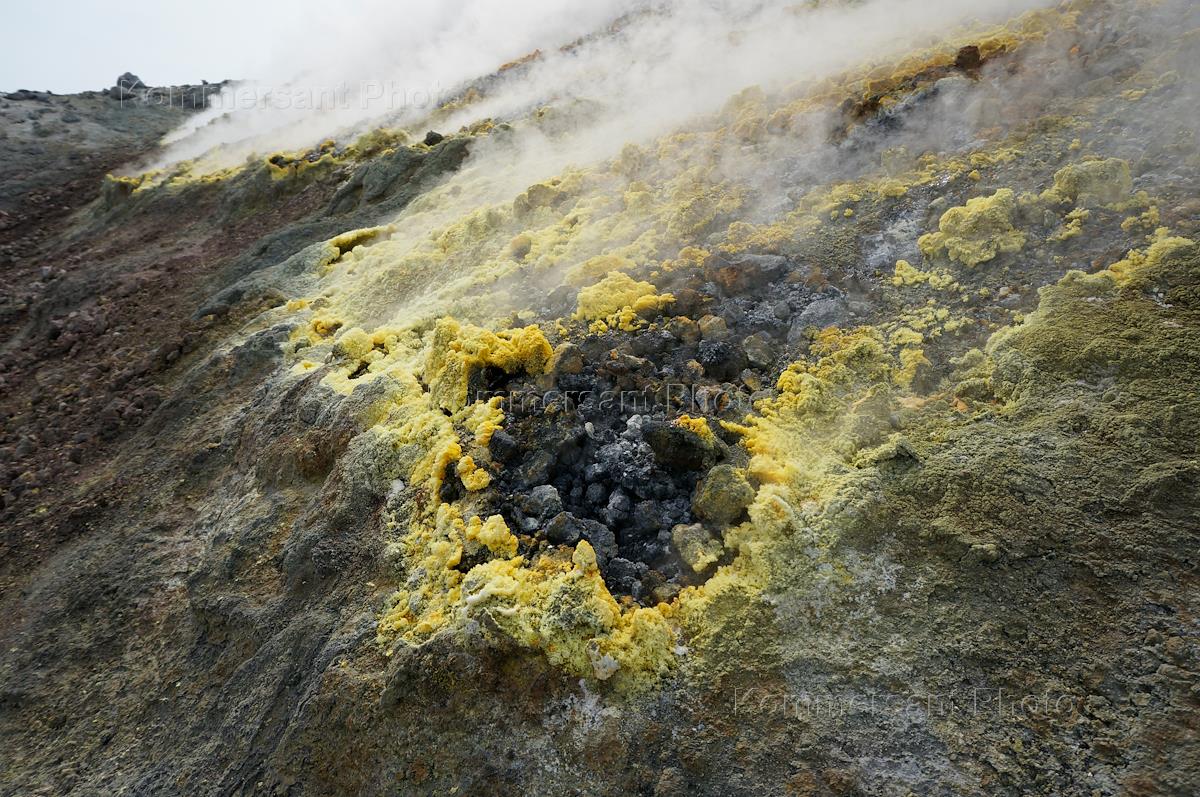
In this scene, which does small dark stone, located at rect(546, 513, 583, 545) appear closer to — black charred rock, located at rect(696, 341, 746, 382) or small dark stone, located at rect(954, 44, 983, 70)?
black charred rock, located at rect(696, 341, 746, 382)

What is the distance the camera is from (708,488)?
14.1 feet

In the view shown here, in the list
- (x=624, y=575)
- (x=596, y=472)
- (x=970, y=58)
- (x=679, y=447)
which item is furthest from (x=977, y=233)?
(x=624, y=575)

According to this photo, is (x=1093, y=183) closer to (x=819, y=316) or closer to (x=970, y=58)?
(x=819, y=316)

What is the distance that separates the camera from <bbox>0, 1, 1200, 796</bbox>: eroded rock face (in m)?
3.42

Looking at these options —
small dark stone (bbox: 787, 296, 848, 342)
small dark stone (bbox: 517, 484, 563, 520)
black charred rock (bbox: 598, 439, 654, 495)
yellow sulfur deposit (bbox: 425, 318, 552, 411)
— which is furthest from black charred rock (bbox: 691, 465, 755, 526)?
yellow sulfur deposit (bbox: 425, 318, 552, 411)

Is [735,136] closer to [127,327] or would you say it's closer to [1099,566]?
[1099,566]

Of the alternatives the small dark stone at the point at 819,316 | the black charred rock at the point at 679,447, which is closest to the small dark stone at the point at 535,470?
the black charred rock at the point at 679,447

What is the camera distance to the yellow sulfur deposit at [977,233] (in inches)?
204

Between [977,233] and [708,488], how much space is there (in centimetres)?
300

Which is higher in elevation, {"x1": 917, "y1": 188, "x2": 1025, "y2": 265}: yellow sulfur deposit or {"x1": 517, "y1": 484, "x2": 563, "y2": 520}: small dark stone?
{"x1": 917, "y1": 188, "x2": 1025, "y2": 265}: yellow sulfur deposit

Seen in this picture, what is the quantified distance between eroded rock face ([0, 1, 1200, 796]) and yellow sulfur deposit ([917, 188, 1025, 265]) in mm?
39

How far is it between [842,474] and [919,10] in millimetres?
7597

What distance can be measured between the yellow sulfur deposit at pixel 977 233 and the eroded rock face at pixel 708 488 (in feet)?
0.13

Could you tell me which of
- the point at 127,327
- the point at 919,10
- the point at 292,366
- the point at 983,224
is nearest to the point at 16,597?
the point at 292,366
